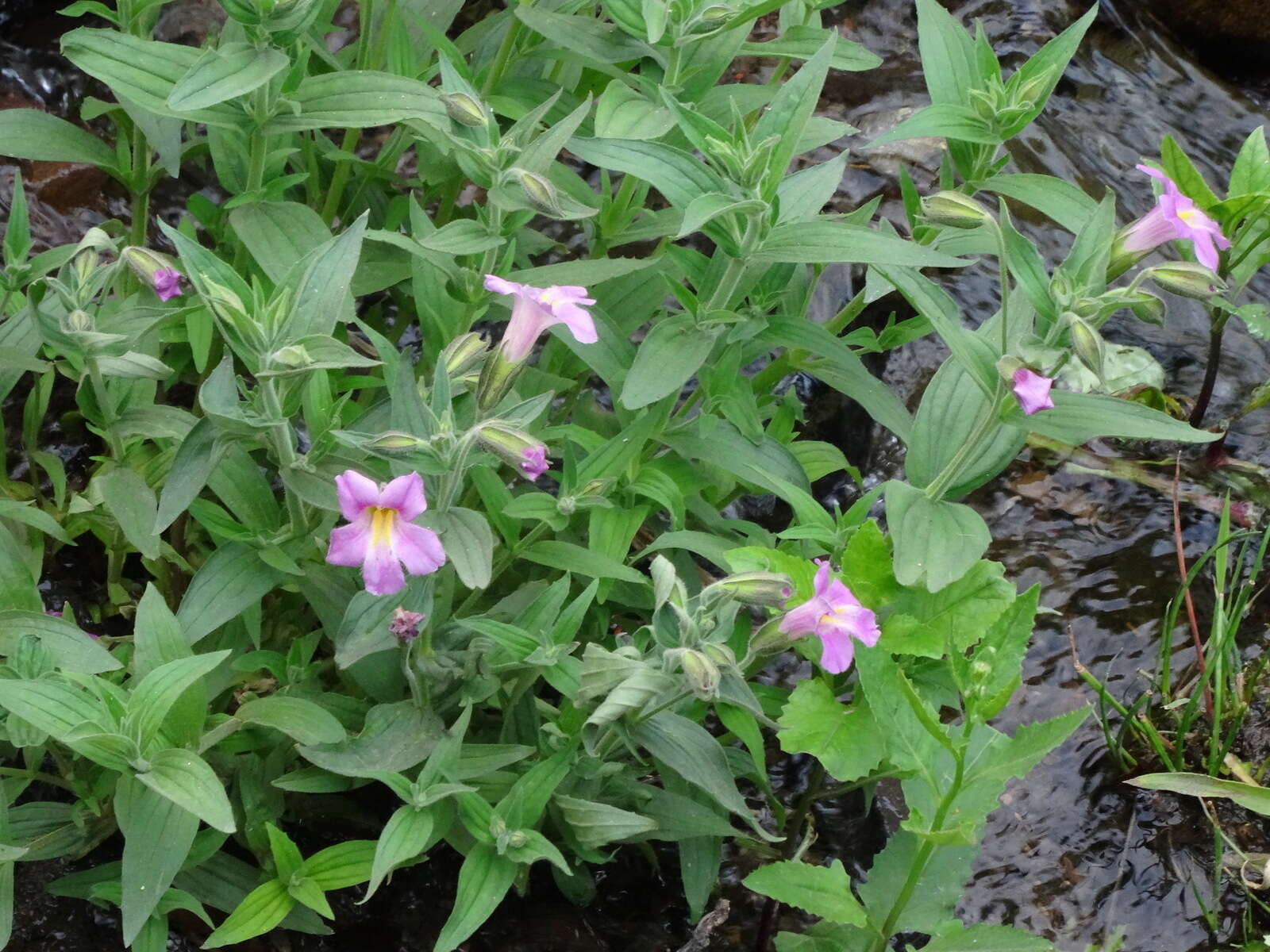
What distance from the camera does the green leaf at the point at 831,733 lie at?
242cm

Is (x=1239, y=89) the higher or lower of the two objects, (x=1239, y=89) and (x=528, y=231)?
the higher

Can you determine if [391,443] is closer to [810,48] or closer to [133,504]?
[133,504]

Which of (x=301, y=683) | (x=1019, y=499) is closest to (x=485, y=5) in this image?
(x=1019, y=499)

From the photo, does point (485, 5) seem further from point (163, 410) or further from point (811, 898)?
point (811, 898)

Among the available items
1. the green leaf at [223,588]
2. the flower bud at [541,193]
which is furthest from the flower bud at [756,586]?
the green leaf at [223,588]

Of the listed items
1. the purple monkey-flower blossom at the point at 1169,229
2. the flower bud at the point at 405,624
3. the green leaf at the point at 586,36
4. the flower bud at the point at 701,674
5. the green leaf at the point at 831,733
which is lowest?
the green leaf at the point at 831,733

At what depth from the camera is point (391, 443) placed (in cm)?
198

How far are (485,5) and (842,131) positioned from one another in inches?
103

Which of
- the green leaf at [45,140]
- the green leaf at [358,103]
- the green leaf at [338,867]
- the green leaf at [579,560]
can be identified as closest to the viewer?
the green leaf at [338,867]

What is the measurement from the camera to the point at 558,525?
248cm

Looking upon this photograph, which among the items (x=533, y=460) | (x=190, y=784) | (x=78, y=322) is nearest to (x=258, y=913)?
(x=190, y=784)

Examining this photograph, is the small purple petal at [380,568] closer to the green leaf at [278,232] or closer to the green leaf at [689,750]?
the green leaf at [689,750]

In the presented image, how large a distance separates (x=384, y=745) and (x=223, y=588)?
0.46m

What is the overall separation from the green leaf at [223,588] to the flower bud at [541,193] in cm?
92
